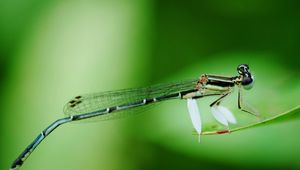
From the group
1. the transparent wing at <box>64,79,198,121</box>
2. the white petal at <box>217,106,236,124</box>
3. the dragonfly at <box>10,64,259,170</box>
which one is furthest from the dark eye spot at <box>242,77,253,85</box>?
the transparent wing at <box>64,79,198,121</box>

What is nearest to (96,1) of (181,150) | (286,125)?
(181,150)

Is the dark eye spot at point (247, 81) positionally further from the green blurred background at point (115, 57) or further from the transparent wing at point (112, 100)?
the transparent wing at point (112, 100)

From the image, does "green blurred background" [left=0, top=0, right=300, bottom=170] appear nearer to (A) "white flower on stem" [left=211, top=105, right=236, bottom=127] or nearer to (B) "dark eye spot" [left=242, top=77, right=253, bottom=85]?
(B) "dark eye spot" [left=242, top=77, right=253, bottom=85]

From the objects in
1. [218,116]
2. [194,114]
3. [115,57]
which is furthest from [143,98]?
[218,116]

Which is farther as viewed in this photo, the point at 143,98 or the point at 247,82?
the point at 143,98

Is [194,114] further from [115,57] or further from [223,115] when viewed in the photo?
[115,57]
